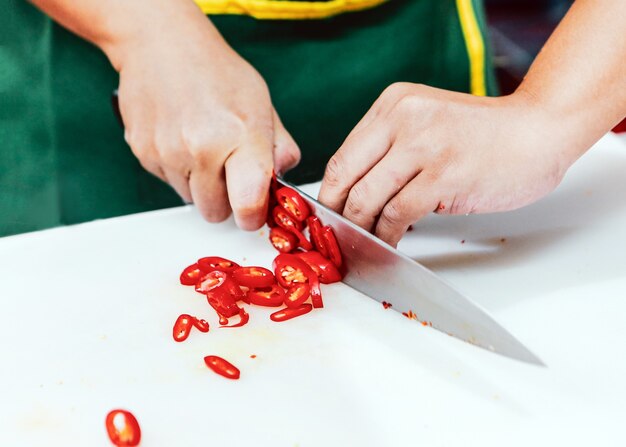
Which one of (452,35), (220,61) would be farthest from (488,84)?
(220,61)

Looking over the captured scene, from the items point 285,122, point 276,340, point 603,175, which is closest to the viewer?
point 276,340

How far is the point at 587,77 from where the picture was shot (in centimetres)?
92

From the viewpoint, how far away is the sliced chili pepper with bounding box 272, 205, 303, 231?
3.23ft

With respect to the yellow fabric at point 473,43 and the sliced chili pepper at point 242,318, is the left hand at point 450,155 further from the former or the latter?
the yellow fabric at point 473,43

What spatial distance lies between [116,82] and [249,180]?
15.2 inches

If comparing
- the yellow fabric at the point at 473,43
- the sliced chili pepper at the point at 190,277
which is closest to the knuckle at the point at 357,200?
the sliced chili pepper at the point at 190,277

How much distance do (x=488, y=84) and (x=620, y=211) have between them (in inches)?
14.7

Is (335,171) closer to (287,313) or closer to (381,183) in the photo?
(381,183)

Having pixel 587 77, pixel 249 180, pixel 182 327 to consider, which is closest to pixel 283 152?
pixel 249 180

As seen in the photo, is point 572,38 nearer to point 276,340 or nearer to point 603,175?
point 603,175

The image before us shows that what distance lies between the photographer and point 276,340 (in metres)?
0.87

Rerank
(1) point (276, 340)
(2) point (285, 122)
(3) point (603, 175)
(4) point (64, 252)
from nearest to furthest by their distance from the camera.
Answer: (1) point (276, 340), (4) point (64, 252), (3) point (603, 175), (2) point (285, 122)

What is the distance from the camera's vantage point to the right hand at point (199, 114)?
1021 millimetres

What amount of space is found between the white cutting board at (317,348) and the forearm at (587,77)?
17cm
